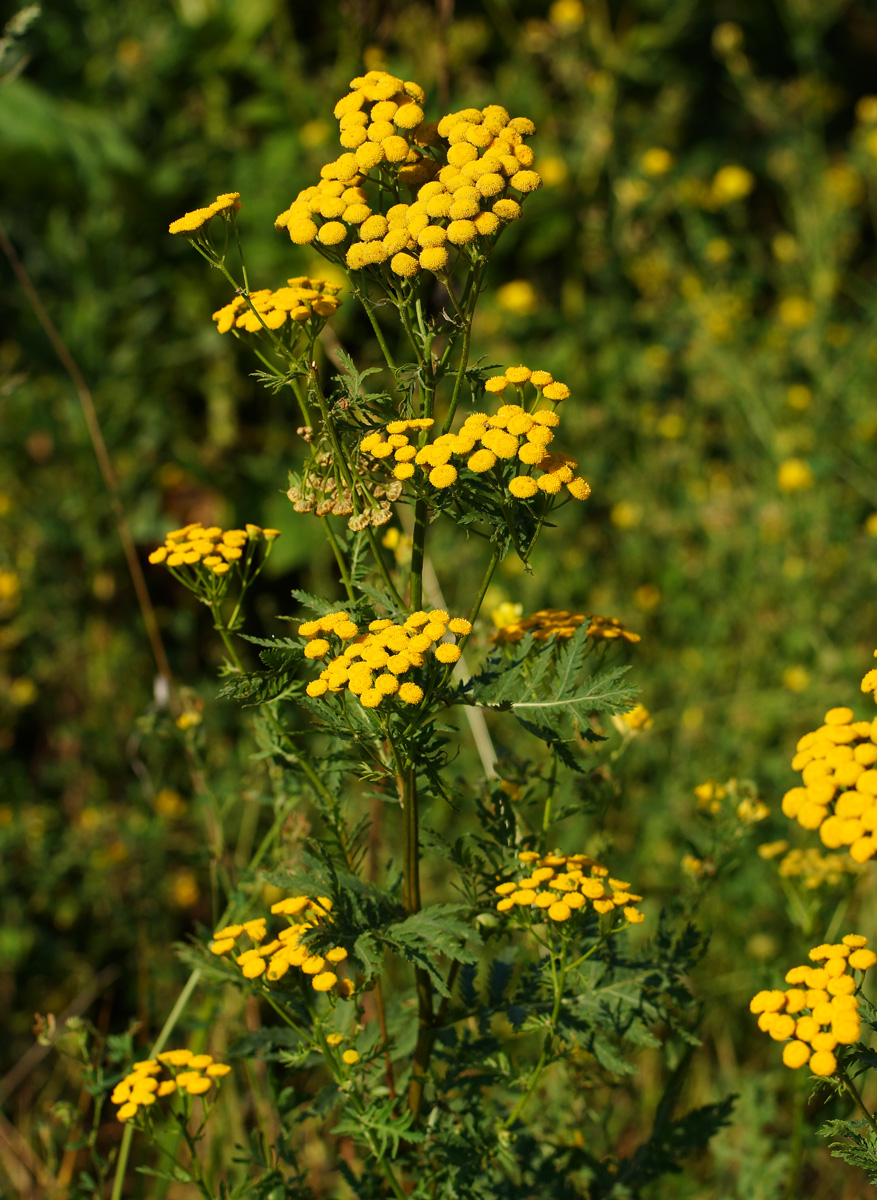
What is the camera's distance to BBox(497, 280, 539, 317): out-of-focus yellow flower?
17.3ft

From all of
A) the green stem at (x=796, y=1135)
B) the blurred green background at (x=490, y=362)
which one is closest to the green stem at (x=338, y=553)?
the blurred green background at (x=490, y=362)

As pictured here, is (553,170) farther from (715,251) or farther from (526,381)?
(526,381)

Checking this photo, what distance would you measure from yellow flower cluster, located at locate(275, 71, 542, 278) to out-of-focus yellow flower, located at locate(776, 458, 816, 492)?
312cm

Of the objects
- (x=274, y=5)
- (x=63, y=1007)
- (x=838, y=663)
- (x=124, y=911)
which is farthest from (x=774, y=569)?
(x=274, y=5)

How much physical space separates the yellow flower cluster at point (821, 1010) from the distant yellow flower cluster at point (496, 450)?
74 cm

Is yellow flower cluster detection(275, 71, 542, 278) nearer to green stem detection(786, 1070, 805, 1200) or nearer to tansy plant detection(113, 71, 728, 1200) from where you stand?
tansy plant detection(113, 71, 728, 1200)

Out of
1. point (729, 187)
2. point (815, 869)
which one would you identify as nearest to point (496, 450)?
point (815, 869)

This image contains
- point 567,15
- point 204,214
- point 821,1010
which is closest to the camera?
point 821,1010

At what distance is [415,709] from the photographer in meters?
1.49

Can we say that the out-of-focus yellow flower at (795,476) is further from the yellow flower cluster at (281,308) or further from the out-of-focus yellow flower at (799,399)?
the yellow flower cluster at (281,308)

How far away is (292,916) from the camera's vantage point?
159 centimetres

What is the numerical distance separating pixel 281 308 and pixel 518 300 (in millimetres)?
3871

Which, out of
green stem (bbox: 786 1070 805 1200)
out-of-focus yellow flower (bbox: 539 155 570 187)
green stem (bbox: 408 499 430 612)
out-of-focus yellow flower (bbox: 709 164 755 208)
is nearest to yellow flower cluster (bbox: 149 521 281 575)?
green stem (bbox: 408 499 430 612)

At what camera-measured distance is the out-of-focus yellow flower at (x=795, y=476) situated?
4426mm
